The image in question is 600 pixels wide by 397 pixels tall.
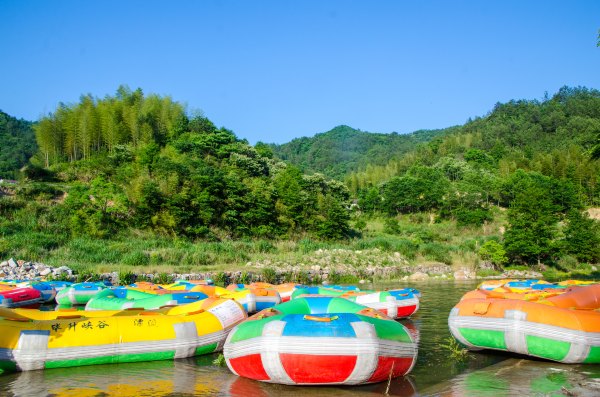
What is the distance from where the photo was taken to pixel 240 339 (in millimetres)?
6422

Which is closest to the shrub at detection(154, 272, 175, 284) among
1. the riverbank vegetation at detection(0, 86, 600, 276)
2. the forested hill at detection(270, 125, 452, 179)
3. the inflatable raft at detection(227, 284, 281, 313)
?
the riverbank vegetation at detection(0, 86, 600, 276)

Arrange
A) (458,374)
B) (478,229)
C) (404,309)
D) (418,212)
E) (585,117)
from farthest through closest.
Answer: (585,117)
(418,212)
(478,229)
(404,309)
(458,374)

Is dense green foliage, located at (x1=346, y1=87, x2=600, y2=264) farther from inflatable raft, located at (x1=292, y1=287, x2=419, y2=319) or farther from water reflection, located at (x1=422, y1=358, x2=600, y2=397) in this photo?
water reflection, located at (x1=422, y1=358, x2=600, y2=397)

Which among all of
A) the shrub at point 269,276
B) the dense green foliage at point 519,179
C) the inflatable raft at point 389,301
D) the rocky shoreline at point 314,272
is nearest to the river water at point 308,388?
the inflatable raft at point 389,301

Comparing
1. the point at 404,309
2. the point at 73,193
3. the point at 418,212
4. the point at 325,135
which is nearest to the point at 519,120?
the point at 418,212

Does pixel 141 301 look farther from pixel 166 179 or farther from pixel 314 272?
pixel 166 179

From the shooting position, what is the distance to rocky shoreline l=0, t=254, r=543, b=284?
20.2 meters

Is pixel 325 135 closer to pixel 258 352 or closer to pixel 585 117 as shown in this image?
pixel 585 117

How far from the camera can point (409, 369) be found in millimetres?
6711

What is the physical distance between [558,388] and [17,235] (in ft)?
86.4

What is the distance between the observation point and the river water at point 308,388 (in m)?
6.15

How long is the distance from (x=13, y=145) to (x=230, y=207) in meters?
39.0

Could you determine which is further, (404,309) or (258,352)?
(404,309)

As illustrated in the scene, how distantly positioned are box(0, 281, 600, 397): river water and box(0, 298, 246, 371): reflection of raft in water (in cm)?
15
